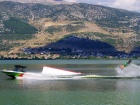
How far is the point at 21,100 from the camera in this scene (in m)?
77.0

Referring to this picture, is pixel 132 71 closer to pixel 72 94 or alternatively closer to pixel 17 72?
pixel 17 72

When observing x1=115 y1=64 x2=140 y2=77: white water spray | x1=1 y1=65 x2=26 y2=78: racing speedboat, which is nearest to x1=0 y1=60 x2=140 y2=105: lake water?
x1=1 y1=65 x2=26 y2=78: racing speedboat

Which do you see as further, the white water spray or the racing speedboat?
the white water spray

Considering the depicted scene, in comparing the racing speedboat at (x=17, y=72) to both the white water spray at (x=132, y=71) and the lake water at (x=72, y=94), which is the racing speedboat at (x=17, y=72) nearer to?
the lake water at (x=72, y=94)

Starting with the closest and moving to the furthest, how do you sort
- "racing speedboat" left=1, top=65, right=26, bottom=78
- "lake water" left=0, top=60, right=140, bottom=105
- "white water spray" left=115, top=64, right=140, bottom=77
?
"lake water" left=0, top=60, right=140, bottom=105
"racing speedboat" left=1, top=65, right=26, bottom=78
"white water spray" left=115, top=64, right=140, bottom=77

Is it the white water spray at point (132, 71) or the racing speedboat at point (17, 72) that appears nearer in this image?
the racing speedboat at point (17, 72)

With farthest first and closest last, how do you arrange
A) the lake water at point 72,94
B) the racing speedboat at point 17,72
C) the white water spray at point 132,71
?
the white water spray at point 132,71 → the racing speedboat at point 17,72 → the lake water at point 72,94

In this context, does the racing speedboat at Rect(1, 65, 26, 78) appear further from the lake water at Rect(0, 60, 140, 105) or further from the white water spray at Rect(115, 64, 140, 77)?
the white water spray at Rect(115, 64, 140, 77)

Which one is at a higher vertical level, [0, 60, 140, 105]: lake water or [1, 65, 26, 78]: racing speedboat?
[1, 65, 26, 78]: racing speedboat

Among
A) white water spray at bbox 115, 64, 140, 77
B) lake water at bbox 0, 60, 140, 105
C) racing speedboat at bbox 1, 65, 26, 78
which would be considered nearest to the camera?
lake water at bbox 0, 60, 140, 105

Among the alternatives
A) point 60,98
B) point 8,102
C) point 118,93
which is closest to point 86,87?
point 118,93

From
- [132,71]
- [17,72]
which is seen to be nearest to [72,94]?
[17,72]

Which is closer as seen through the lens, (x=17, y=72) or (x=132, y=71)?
(x=17, y=72)

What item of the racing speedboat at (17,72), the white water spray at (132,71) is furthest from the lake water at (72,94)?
the white water spray at (132,71)
